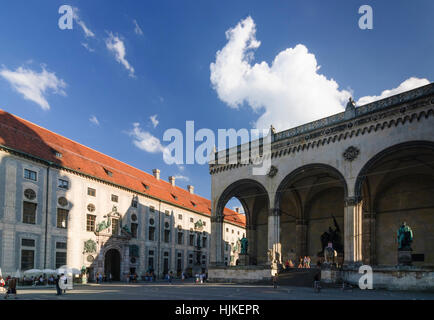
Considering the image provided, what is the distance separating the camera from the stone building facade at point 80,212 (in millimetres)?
32750

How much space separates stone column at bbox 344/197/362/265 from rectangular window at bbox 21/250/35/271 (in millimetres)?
26459

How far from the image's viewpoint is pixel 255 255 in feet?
154

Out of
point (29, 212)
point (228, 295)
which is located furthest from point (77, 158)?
point (228, 295)

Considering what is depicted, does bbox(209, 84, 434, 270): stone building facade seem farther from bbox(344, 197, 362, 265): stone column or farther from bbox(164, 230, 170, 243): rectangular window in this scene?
bbox(164, 230, 170, 243): rectangular window

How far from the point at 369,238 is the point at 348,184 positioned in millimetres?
8690

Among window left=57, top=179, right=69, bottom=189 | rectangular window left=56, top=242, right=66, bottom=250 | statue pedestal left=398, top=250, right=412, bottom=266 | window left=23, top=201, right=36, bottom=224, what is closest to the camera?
statue pedestal left=398, top=250, right=412, bottom=266

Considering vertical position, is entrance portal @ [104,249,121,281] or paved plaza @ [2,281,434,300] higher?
paved plaza @ [2,281,434,300]

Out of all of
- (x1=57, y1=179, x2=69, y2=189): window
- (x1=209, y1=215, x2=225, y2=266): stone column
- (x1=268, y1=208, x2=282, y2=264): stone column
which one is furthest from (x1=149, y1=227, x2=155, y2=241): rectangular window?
(x1=268, y1=208, x2=282, y2=264): stone column

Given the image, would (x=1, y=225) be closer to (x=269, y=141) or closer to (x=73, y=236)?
(x=73, y=236)

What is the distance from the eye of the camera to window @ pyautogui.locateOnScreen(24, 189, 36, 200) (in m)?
33.8

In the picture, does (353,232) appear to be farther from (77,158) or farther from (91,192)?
(77,158)

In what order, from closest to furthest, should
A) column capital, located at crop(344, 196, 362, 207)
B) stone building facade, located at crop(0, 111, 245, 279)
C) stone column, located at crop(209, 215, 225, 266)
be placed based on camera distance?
column capital, located at crop(344, 196, 362, 207)
stone building facade, located at crop(0, 111, 245, 279)
stone column, located at crop(209, 215, 225, 266)

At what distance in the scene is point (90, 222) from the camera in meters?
41.1

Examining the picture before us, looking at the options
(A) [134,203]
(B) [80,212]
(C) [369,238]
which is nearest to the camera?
(C) [369,238]
